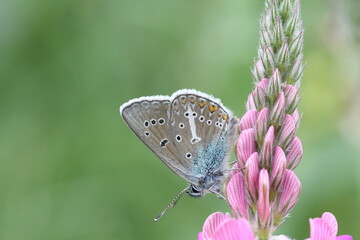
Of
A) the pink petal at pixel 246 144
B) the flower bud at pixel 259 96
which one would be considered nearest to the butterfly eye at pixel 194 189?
the pink petal at pixel 246 144

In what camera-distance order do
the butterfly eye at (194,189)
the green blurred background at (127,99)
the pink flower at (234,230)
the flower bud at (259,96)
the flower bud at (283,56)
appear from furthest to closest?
the green blurred background at (127,99) < the butterfly eye at (194,189) < the flower bud at (259,96) < the flower bud at (283,56) < the pink flower at (234,230)

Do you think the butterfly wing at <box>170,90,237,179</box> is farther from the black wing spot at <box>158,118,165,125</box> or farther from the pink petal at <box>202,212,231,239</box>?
the pink petal at <box>202,212,231,239</box>

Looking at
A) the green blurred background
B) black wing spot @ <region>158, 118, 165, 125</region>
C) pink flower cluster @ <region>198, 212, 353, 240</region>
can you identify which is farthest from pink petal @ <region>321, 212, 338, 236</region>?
the green blurred background

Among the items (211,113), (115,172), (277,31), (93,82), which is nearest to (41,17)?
(93,82)

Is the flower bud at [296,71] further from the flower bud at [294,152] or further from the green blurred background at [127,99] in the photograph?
the green blurred background at [127,99]

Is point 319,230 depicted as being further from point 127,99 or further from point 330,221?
point 127,99
